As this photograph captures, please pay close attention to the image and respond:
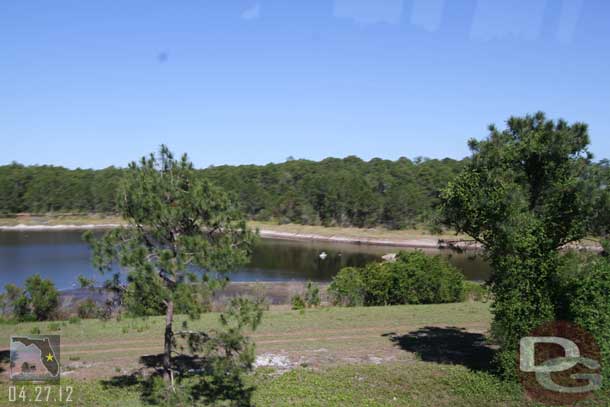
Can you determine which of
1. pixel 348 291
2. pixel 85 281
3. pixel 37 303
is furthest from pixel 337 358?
pixel 37 303

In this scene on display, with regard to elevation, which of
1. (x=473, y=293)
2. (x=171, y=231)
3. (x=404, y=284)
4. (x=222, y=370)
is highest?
(x=171, y=231)

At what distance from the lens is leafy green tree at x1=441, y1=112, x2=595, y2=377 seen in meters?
13.8

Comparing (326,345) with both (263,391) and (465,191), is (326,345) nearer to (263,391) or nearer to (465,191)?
(263,391)

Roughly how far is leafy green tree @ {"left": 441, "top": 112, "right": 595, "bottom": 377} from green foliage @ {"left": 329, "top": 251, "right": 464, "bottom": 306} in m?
14.8

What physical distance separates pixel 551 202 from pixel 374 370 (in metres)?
6.52

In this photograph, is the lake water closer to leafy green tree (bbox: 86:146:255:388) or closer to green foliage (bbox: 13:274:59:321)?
green foliage (bbox: 13:274:59:321)

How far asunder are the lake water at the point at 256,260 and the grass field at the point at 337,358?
21251mm

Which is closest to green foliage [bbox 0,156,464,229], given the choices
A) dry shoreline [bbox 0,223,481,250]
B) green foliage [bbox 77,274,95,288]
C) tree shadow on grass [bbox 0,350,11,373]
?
dry shoreline [bbox 0,223,481,250]

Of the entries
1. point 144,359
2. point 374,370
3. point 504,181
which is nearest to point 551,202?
point 504,181

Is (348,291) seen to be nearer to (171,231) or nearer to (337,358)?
(337,358)

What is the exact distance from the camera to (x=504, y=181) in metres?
14.4

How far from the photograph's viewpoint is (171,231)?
1153 cm
